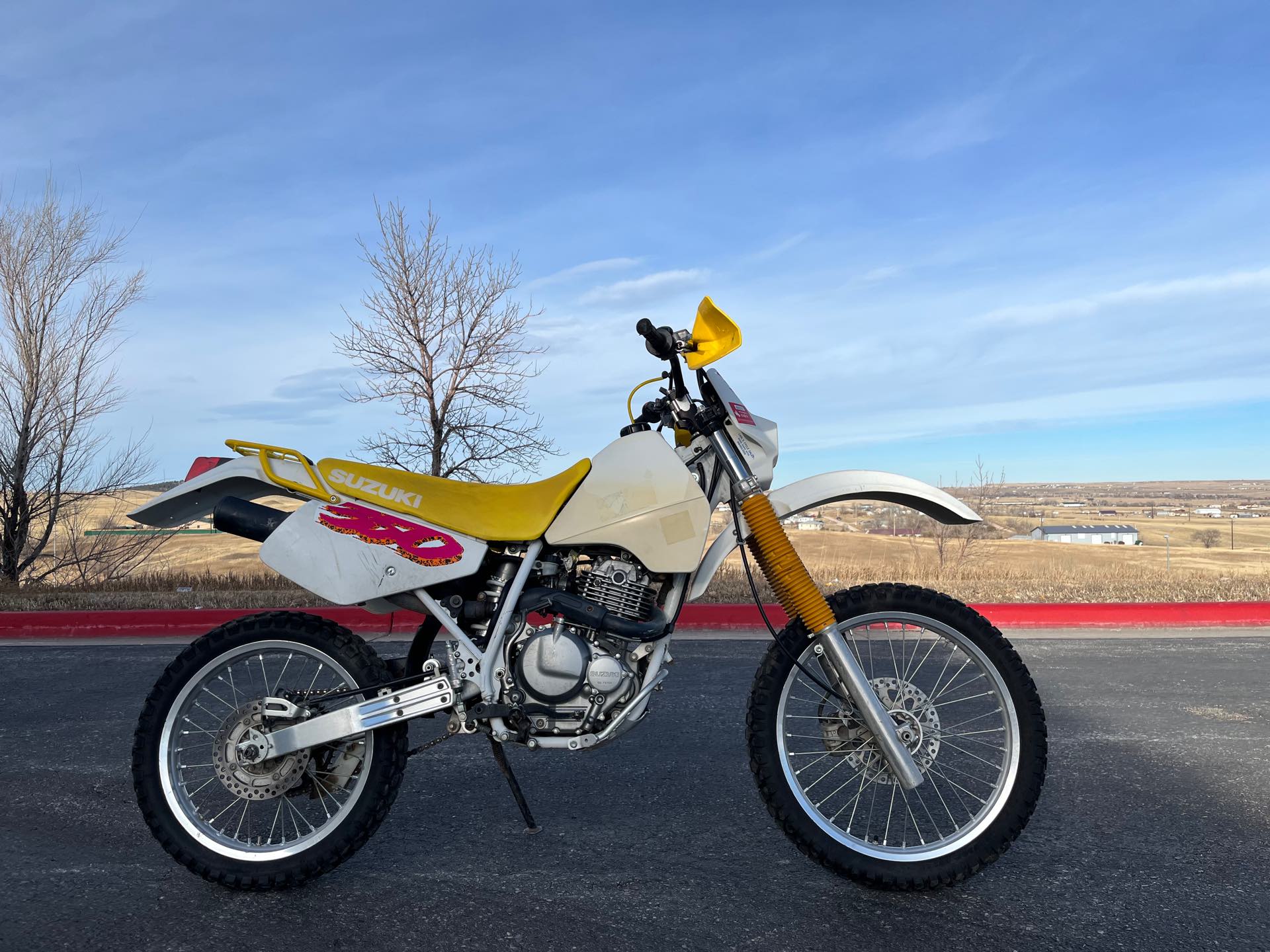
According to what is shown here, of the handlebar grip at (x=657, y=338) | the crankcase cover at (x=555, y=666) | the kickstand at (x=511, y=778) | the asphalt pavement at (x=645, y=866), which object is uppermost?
the handlebar grip at (x=657, y=338)

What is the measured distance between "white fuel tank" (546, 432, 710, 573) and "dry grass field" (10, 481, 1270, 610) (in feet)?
1.50

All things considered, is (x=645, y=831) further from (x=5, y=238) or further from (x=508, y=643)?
(x=5, y=238)

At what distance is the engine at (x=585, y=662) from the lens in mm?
3223

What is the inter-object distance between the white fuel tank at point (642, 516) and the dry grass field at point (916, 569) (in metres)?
0.46

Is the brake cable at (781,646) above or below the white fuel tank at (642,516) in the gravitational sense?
below

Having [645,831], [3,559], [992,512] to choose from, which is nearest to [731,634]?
[645,831]

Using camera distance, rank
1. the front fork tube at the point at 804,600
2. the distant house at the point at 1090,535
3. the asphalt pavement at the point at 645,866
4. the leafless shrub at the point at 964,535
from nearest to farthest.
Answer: the asphalt pavement at the point at 645,866 < the front fork tube at the point at 804,600 < the leafless shrub at the point at 964,535 < the distant house at the point at 1090,535

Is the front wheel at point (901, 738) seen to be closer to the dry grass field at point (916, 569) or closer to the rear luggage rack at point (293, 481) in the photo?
the dry grass field at point (916, 569)

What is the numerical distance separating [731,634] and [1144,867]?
19.2 feet

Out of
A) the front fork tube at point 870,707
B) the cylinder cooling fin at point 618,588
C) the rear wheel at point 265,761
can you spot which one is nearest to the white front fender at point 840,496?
the cylinder cooling fin at point 618,588

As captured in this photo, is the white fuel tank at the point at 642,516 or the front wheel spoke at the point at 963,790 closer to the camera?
the white fuel tank at the point at 642,516

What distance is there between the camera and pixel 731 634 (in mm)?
9195

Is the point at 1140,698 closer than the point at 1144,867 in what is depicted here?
No

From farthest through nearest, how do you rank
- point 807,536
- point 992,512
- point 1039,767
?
point 807,536 → point 992,512 → point 1039,767
